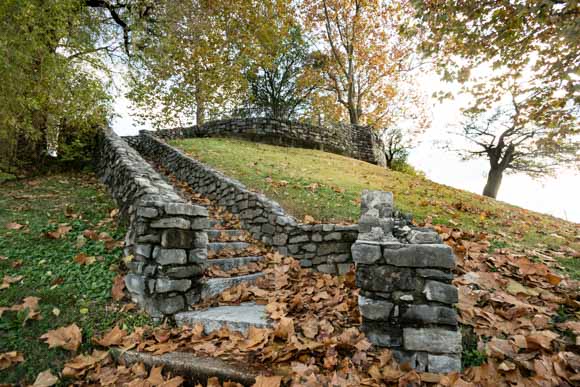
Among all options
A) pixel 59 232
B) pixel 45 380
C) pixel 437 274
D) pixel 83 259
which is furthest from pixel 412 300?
pixel 59 232

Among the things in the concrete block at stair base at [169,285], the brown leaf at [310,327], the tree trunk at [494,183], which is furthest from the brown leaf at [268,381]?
the tree trunk at [494,183]

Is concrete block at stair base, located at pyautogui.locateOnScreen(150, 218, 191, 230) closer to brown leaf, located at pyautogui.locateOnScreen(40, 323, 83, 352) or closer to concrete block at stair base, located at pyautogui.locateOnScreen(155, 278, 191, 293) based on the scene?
concrete block at stair base, located at pyautogui.locateOnScreen(155, 278, 191, 293)

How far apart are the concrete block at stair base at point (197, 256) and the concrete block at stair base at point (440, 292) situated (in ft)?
7.68

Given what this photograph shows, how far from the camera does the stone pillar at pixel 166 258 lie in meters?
3.19

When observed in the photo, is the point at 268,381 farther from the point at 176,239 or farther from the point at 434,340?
the point at 176,239

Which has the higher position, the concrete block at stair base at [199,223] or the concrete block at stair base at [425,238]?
the concrete block at stair base at [425,238]

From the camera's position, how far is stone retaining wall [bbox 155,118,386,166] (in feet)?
46.2

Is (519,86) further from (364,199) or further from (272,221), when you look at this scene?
(272,221)

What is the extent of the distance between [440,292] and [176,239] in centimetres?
261

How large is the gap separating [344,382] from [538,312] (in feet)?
7.30

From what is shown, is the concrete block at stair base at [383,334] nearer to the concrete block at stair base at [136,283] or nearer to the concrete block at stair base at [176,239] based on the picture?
the concrete block at stair base at [176,239]

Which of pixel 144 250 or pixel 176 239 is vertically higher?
pixel 176 239

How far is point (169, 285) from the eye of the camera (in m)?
3.19

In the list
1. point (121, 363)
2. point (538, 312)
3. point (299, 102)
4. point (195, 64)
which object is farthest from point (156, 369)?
point (299, 102)
